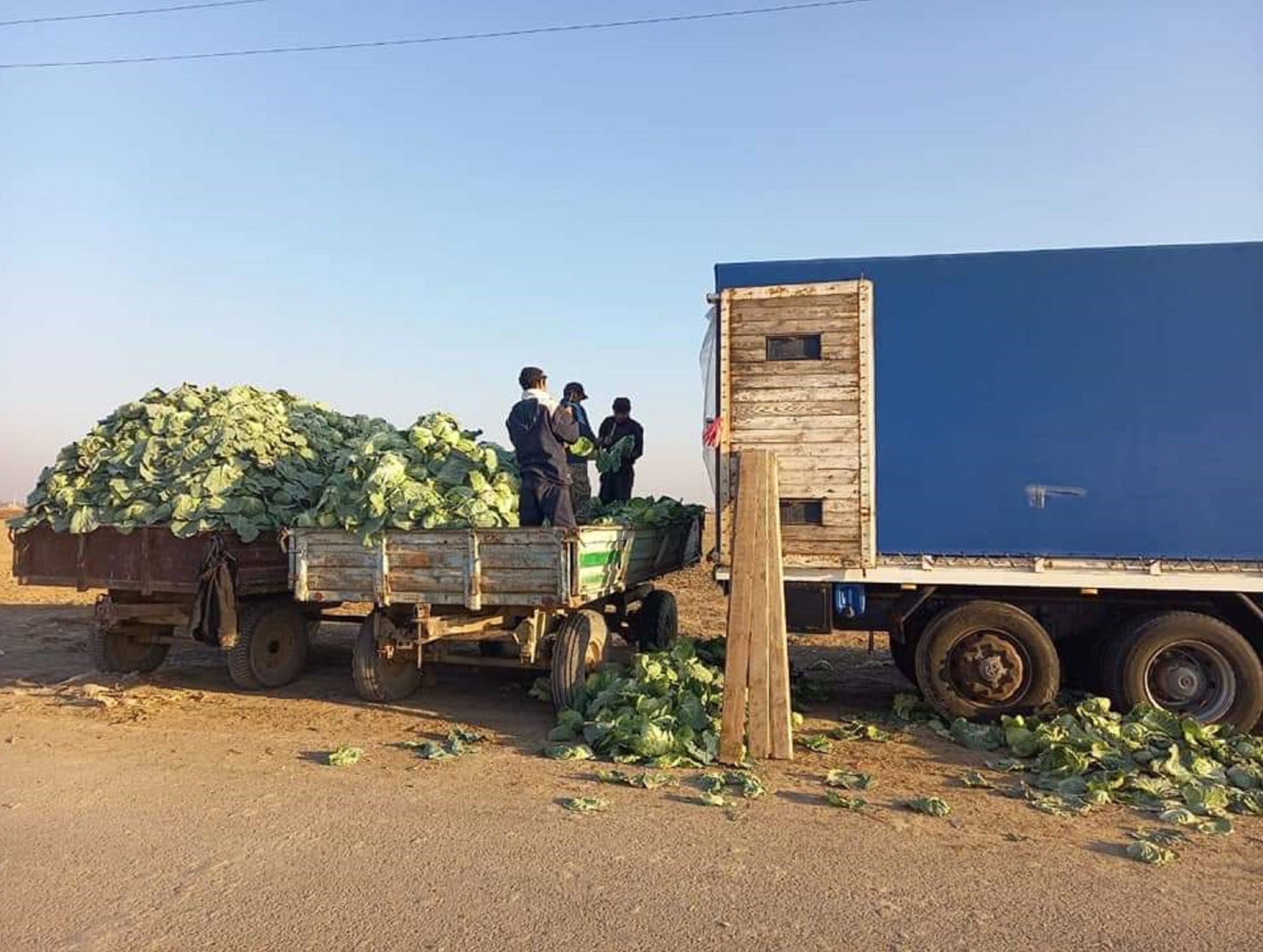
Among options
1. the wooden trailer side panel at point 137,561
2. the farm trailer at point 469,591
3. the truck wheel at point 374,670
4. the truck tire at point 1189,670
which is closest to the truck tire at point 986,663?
the truck tire at point 1189,670

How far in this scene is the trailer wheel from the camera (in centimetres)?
756

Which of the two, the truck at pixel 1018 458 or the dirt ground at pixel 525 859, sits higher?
the truck at pixel 1018 458

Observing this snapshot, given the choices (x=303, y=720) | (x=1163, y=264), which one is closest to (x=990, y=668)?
(x=1163, y=264)

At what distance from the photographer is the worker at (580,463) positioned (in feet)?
31.8

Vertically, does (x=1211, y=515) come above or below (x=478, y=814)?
above

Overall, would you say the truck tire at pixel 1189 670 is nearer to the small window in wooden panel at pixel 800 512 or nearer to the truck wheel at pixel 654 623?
the small window in wooden panel at pixel 800 512

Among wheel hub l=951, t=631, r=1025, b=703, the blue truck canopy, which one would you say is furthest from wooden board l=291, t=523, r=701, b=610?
wheel hub l=951, t=631, r=1025, b=703

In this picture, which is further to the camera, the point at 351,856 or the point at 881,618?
the point at 881,618

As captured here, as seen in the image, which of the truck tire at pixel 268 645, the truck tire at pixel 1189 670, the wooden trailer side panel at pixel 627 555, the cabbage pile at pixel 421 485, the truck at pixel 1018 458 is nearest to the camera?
the truck tire at pixel 1189 670

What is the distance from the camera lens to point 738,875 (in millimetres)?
4523

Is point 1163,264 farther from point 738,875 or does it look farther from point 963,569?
point 738,875

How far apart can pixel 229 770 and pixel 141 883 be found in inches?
78.1

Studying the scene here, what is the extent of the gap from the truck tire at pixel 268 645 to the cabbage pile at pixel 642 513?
10.6ft

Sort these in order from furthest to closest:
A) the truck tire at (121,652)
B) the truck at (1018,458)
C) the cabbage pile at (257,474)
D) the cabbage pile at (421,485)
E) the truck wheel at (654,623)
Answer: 1. the truck tire at (121,652)
2. the truck wheel at (654,623)
3. the cabbage pile at (257,474)
4. the cabbage pile at (421,485)
5. the truck at (1018,458)
